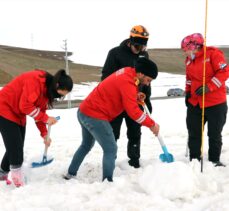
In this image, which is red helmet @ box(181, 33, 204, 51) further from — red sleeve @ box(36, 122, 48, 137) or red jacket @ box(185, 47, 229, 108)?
red sleeve @ box(36, 122, 48, 137)

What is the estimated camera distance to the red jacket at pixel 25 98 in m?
3.96

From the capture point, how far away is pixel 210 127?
4711mm

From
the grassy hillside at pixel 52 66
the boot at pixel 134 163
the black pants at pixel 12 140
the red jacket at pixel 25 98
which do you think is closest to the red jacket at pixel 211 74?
the boot at pixel 134 163

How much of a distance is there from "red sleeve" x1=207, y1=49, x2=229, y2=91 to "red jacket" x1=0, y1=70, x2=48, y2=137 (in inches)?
79.2

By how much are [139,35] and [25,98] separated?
164 centimetres

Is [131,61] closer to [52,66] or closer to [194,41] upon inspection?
[194,41]

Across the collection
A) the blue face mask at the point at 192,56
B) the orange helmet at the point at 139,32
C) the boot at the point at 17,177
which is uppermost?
the orange helmet at the point at 139,32

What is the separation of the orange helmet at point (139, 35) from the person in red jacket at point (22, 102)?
3.55ft

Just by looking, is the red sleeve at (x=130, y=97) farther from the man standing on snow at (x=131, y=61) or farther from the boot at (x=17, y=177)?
the boot at (x=17, y=177)

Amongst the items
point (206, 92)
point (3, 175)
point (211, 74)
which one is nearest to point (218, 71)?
point (211, 74)

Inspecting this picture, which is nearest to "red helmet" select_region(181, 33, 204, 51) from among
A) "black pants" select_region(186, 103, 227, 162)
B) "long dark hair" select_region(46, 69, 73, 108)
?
"black pants" select_region(186, 103, 227, 162)

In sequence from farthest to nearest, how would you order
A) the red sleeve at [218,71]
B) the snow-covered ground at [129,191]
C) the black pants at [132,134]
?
the black pants at [132,134] < the red sleeve at [218,71] < the snow-covered ground at [129,191]

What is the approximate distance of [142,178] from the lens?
3.86m

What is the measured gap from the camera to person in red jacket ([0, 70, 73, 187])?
13.1 ft
